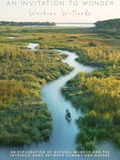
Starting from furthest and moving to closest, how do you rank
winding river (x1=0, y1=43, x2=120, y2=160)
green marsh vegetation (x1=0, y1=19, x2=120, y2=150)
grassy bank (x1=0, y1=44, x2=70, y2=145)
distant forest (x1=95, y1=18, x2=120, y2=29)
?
1. distant forest (x1=95, y1=18, x2=120, y2=29)
2. green marsh vegetation (x1=0, y1=19, x2=120, y2=150)
3. grassy bank (x1=0, y1=44, x2=70, y2=145)
4. winding river (x1=0, y1=43, x2=120, y2=160)

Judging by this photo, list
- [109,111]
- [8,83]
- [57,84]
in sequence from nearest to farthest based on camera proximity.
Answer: [109,111] < [8,83] < [57,84]

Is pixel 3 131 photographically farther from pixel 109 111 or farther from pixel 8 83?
pixel 8 83

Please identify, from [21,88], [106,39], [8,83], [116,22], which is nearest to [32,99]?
[21,88]

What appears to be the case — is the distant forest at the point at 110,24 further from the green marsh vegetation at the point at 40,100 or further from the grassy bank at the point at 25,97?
the grassy bank at the point at 25,97

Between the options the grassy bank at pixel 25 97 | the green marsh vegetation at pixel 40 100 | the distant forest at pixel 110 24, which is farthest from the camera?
the distant forest at pixel 110 24

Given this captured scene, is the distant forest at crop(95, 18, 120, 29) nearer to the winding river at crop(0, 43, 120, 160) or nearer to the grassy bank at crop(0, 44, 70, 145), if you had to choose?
the grassy bank at crop(0, 44, 70, 145)

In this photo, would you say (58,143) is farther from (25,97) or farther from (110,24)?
(110,24)

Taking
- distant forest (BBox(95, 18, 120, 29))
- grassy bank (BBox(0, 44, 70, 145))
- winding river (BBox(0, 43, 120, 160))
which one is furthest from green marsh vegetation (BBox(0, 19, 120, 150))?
distant forest (BBox(95, 18, 120, 29))

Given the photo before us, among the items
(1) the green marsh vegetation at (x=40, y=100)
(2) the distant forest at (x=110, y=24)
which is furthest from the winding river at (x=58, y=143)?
(2) the distant forest at (x=110, y=24)

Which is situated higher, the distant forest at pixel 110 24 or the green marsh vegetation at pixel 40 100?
the green marsh vegetation at pixel 40 100

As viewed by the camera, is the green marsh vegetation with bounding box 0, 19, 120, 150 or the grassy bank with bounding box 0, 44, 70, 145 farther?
the green marsh vegetation with bounding box 0, 19, 120, 150

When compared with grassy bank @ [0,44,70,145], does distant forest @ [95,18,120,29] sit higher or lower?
lower
